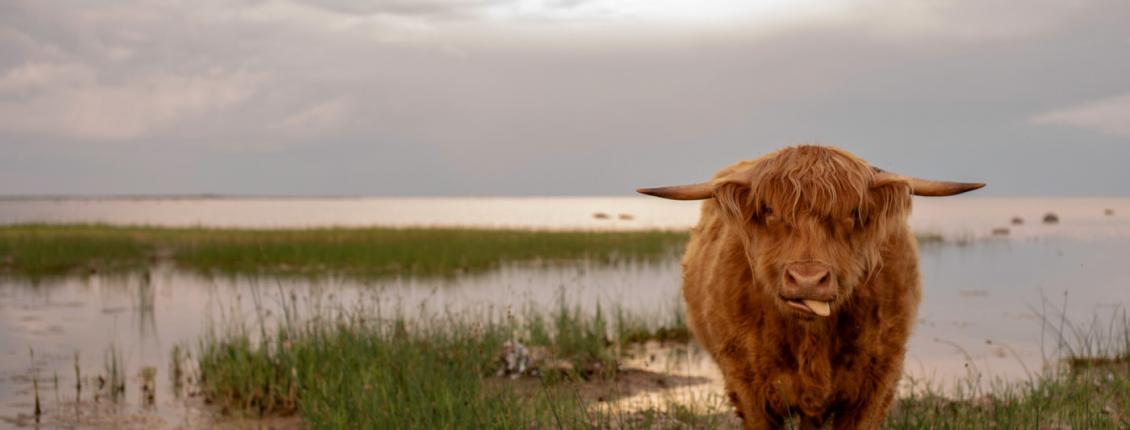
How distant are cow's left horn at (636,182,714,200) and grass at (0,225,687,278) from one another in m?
16.7

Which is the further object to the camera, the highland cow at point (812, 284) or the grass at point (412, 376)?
the grass at point (412, 376)

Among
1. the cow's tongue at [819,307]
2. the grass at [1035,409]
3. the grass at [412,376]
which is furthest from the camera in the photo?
the grass at [412,376]

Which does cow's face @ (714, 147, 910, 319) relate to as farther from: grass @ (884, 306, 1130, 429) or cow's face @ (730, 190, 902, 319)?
grass @ (884, 306, 1130, 429)

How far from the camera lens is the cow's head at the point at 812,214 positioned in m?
3.26

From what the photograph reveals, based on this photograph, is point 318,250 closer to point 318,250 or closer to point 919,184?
point 318,250

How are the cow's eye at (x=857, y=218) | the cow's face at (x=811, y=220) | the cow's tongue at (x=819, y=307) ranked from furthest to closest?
the cow's eye at (x=857, y=218), the cow's face at (x=811, y=220), the cow's tongue at (x=819, y=307)

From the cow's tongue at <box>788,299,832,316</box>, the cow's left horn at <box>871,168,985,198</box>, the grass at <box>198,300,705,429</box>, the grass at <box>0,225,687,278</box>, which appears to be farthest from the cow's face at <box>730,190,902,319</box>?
the grass at <box>0,225,687,278</box>

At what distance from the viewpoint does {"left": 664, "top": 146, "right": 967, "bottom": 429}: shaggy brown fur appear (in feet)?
11.3

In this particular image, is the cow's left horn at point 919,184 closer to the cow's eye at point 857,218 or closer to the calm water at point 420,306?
the cow's eye at point 857,218

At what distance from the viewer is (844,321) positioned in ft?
12.8

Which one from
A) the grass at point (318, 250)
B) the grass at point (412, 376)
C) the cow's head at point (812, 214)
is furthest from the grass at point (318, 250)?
the cow's head at point (812, 214)

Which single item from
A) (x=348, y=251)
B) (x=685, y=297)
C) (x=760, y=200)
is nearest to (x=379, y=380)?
(x=685, y=297)

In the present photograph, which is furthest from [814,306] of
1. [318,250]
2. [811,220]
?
[318,250]

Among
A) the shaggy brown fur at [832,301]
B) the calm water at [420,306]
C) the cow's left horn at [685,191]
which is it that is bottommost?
the calm water at [420,306]
